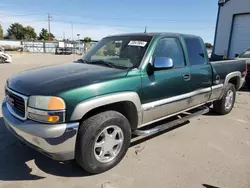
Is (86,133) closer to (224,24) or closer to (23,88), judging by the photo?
(23,88)

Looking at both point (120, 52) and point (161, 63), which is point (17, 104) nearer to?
point (120, 52)

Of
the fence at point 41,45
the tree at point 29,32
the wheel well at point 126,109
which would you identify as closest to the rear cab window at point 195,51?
the wheel well at point 126,109

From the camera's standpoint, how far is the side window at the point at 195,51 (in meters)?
4.15

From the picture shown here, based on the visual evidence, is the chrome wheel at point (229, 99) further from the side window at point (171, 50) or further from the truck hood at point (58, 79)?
the truck hood at point (58, 79)

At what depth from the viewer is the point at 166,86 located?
3.52 m

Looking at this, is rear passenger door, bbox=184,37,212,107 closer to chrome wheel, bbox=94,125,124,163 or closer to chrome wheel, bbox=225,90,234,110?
chrome wheel, bbox=225,90,234,110

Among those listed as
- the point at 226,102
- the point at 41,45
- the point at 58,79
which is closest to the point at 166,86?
the point at 58,79

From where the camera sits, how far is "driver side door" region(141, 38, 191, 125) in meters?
3.29

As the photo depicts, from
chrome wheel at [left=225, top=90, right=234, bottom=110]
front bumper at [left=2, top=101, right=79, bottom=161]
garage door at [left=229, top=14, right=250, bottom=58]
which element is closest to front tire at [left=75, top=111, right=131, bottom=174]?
front bumper at [left=2, top=101, right=79, bottom=161]

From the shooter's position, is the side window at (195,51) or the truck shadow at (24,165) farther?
the side window at (195,51)

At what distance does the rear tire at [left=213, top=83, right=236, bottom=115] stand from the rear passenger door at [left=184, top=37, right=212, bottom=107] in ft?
2.85

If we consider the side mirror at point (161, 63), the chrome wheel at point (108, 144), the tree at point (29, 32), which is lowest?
the chrome wheel at point (108, 144)

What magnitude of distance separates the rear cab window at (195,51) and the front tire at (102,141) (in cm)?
195

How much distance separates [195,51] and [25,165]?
11.4 ft
